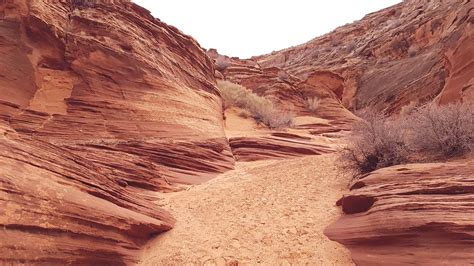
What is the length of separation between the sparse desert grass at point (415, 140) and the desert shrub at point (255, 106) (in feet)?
33.1

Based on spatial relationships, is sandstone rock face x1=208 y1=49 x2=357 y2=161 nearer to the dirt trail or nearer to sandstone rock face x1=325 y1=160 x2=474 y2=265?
the dirt trail

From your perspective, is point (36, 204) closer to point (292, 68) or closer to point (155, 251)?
point (155, 251)

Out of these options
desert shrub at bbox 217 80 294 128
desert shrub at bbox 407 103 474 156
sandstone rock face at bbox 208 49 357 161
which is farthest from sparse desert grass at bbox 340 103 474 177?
desert shrub at bbox 217 80 294 128

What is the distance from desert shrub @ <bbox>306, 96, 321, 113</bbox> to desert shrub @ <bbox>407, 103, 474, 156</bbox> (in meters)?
16.3

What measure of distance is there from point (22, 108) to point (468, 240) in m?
9.42

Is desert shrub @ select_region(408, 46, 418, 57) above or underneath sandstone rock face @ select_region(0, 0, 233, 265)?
above

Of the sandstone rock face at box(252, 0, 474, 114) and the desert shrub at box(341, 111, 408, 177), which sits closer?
the desert shrub at box(341, 111, 408, 177)

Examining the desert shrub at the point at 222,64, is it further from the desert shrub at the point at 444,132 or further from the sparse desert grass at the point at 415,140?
the desert shrub at the point at 444,132

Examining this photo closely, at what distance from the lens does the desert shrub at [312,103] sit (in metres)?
24.4

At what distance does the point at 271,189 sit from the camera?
8.00 meters

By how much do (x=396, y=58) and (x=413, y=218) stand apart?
38.0 m

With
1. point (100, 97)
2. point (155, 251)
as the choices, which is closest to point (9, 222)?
point (155, 251)

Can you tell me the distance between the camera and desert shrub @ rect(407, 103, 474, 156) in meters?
6.79

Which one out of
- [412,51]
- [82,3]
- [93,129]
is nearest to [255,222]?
[93,129]
